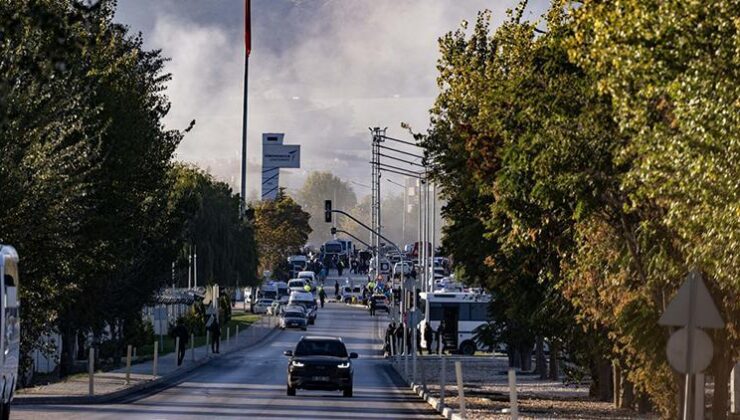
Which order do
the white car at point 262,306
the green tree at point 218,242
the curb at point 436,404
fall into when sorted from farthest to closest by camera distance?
the white car at point 262,306 < the green tree at point 218,242 < the curb at point 436,404

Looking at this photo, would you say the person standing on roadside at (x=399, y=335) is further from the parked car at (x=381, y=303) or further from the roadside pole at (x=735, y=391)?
the parked car at (x=381, y=303)

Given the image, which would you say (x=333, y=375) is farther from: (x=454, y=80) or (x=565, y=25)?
(x=565, y=25)

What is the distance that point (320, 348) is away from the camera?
46750mm

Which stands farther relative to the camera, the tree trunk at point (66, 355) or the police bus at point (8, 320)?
the tree trunk at point (66, 355)

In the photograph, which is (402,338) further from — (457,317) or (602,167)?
(602,167)

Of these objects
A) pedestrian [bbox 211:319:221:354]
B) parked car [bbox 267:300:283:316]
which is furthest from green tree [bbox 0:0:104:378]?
parked car [bbox 267:300:283:316]

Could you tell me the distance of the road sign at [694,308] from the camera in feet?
61.0

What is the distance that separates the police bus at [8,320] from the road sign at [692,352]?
10.8 m

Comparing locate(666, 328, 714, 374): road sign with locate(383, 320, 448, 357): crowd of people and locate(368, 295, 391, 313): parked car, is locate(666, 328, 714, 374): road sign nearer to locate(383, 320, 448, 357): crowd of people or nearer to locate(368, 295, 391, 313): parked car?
locate(383, 320, 448, 357): crowd of people

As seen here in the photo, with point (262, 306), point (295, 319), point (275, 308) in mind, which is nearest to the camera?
point (295, 319)

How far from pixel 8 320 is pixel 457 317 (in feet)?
216

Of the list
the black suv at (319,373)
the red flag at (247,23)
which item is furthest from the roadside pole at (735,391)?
the red flag at (247,23)

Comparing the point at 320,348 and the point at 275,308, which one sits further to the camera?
the point at 275,308

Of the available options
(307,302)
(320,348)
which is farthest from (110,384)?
(307,302)
